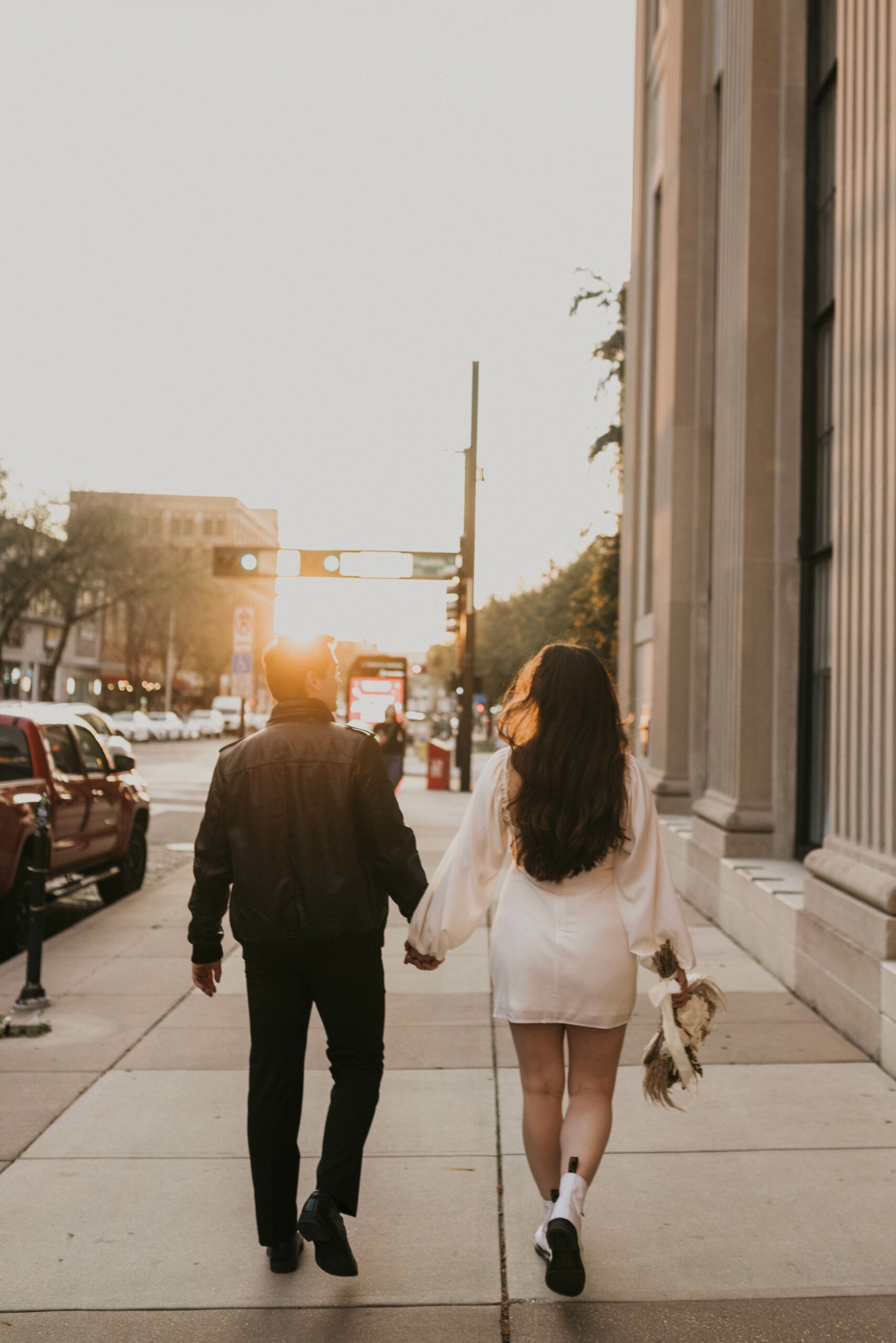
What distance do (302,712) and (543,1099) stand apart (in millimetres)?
1292

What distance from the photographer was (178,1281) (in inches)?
145

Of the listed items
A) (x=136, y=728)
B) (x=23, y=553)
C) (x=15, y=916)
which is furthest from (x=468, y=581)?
(x=136, y=728)

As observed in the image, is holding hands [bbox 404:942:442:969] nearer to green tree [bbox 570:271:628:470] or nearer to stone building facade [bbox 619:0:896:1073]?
stone building facade [bbox 619:0:896:1073]

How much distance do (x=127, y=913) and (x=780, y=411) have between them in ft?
21.8

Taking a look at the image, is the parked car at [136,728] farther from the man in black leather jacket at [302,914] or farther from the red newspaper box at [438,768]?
the man in black leather jacket at [302,914]

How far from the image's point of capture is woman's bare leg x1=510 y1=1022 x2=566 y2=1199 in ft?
11.8

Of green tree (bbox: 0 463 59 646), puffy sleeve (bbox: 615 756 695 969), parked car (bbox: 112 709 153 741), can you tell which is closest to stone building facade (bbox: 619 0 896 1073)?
puffy sleeve (bbox: 615 756 695 969)

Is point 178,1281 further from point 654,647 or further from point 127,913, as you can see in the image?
point 654,647

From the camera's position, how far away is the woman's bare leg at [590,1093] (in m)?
3.54

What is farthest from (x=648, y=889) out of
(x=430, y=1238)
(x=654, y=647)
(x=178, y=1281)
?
(x=654, y=647)

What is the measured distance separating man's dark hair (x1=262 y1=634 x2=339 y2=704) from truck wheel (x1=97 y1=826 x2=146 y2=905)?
26.7 ft

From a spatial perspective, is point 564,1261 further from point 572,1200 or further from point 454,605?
point 454,605

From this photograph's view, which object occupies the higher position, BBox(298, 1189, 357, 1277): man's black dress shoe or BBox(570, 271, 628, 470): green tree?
BBox(570, 271, 628, 470): green tree

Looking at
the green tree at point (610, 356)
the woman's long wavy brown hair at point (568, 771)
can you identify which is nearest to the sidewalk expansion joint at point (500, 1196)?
the woman's long wavy brown hair at point (568, 771)
